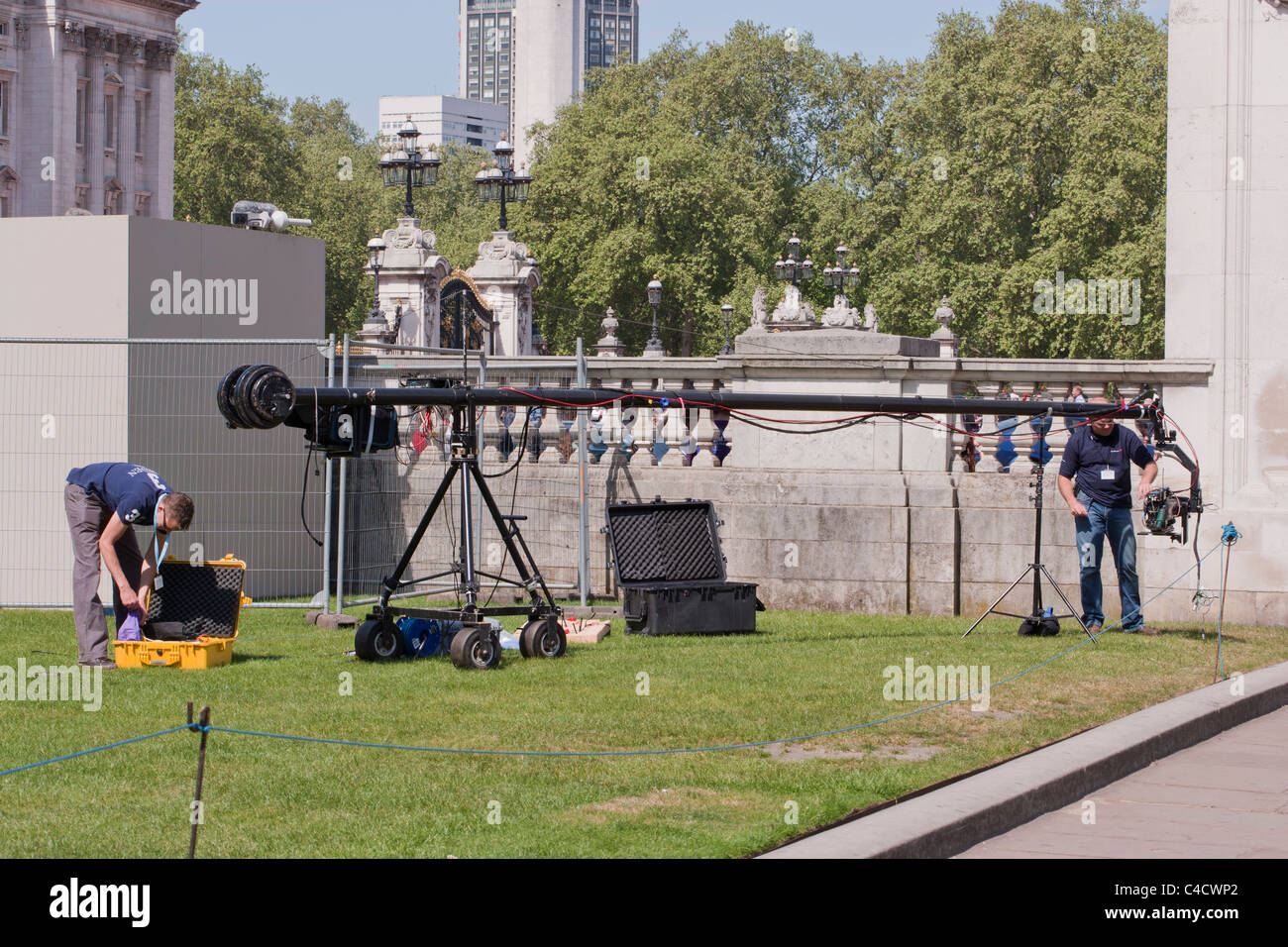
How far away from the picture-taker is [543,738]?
30.3 feet

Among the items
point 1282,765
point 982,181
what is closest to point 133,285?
point 1282,765

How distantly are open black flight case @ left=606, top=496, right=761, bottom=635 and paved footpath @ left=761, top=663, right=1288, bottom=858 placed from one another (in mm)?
4538

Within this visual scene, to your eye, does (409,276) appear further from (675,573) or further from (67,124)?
(67,124)

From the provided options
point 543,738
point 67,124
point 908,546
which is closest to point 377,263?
point 908,546

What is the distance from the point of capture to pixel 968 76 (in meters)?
68.4

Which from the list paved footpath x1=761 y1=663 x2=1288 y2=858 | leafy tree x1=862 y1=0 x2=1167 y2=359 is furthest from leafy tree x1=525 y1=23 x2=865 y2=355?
paved footpath x1=761 y1=663 x2=1288 y2=858

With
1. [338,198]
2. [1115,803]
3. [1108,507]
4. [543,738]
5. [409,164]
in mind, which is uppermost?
[338,198]

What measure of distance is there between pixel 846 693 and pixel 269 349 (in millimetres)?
7970

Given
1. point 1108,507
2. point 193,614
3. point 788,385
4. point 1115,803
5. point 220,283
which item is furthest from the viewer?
point 220,283

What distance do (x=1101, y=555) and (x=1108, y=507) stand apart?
41 cm

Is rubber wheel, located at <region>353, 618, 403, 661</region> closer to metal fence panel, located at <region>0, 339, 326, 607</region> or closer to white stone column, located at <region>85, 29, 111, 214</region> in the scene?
metal fence panel, located at <region>0, 339, 326, 607</region>

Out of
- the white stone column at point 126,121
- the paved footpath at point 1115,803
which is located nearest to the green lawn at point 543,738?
the paved footpath at point 1115,803

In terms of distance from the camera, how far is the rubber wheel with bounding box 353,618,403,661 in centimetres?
1238

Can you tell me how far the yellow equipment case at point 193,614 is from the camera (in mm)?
11875
